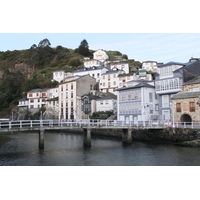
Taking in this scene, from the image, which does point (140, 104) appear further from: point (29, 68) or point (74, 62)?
point (29, 68)

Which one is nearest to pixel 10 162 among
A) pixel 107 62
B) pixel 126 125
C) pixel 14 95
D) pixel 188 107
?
pixel 126 125

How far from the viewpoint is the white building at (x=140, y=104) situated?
4466 centimetres

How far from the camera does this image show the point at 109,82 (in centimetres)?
7406

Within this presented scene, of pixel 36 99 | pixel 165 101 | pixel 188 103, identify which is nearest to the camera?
pixel 188 103

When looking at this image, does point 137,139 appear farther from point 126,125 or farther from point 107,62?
point 107,62

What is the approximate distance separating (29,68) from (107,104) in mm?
76206

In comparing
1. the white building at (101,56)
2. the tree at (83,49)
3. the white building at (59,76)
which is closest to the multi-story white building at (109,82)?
the white building at (59,76)

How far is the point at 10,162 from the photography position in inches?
885

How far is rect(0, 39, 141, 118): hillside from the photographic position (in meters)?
94.9

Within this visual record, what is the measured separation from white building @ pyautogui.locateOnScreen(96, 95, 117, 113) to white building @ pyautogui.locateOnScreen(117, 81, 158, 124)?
27.4 ft

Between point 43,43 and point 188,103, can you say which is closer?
point 188,103

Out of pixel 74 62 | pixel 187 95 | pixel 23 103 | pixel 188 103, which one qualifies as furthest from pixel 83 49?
pixel 188 103

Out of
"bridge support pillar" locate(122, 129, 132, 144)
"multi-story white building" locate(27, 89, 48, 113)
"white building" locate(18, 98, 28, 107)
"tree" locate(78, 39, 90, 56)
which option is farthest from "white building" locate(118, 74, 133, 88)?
"tree" locate(78, 39, 90, 56)

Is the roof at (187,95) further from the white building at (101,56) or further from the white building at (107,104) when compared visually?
the white building at (101,56)
